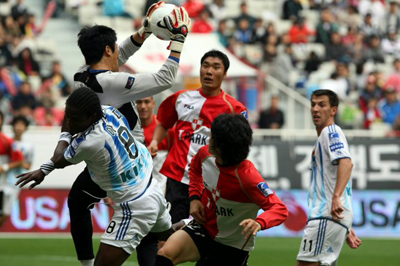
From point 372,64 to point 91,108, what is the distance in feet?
55.6

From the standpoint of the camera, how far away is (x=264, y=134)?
16500 mm

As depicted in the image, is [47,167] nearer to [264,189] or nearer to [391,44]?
[264,189]

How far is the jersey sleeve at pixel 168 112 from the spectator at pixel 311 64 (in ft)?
40.5

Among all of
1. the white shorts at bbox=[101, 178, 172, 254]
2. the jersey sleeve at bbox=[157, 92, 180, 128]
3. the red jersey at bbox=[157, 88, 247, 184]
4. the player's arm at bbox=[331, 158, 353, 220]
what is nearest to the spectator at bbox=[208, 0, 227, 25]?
the jersey sleeve at bbox=[157, 92, 180, 128]

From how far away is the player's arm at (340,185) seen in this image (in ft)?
24.1

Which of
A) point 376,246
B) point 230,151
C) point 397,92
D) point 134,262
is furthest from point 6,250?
point 397,92

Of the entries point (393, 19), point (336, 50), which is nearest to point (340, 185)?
point (336, 50)

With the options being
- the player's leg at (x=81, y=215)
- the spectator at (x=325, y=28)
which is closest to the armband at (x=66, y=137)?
the player's leg at (x=81, y=215)

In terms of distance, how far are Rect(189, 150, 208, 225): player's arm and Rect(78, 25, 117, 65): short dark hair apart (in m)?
1.23

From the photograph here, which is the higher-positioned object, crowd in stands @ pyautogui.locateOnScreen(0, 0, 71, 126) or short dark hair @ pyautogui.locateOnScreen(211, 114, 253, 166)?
crowd in stands @ pyautogui.locateOnScreen(0, 0, 71, 126)

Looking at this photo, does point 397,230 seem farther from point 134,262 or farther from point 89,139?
point 89,139

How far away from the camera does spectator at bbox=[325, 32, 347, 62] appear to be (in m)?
21.9

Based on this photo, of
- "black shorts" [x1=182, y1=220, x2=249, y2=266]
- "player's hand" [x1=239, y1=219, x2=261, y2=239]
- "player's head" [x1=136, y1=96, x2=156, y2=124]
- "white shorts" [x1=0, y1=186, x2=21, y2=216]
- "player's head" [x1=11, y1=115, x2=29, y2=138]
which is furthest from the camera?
"player's head" [x1=11, y1=115, x2=29, y2=138]

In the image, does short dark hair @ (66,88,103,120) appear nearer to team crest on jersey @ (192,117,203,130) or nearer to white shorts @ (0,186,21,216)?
team crest on jersey @ (192,117,203,130)
